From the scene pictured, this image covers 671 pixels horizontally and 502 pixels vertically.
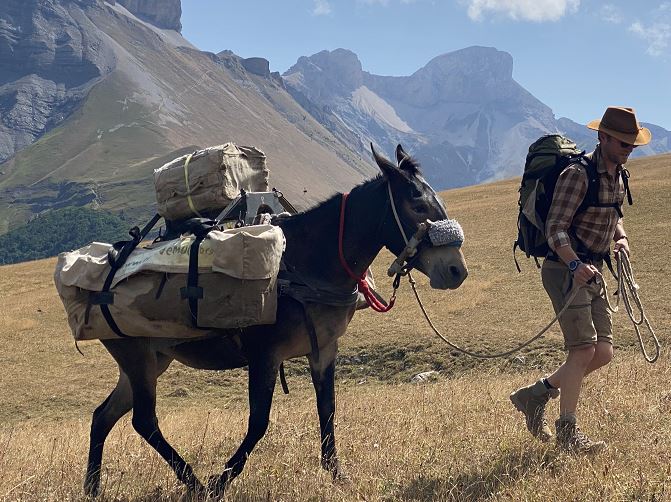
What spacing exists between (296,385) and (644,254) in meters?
17.0

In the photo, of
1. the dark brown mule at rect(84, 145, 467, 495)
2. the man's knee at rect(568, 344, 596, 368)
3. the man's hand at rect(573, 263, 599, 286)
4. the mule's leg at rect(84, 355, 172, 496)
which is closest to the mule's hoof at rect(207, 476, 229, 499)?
the dark brown mule at rect(84, 145, 467, 495)

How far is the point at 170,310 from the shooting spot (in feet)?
18.8

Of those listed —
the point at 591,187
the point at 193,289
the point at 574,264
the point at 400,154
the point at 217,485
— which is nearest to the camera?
the point at 217,485

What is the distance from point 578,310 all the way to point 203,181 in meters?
3.95

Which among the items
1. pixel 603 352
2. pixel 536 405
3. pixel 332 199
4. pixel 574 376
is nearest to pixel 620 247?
pixel 603 352

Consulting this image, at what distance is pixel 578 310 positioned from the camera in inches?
236

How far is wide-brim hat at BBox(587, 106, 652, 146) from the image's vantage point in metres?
5.85

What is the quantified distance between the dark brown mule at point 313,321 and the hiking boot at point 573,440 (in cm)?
171

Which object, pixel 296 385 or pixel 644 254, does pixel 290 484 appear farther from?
pixel 644 254

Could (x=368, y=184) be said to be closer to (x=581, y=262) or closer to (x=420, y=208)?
(x=420, y=208)

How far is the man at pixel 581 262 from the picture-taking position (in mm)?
5824

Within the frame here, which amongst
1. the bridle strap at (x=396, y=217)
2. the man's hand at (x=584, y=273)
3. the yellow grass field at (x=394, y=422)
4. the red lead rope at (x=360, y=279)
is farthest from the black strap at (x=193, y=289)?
the man's hand at (x=584, y=273)

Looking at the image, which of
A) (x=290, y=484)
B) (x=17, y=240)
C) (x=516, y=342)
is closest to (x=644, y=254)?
(x=516, y=342)

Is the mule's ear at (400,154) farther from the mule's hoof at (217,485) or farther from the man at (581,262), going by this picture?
the mule's hoof at (217,485)
